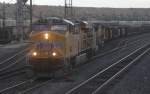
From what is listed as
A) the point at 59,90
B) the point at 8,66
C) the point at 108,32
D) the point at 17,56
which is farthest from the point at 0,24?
the point at 59,90

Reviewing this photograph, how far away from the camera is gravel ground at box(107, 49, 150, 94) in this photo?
57.7 feet

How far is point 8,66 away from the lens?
92.8 ft

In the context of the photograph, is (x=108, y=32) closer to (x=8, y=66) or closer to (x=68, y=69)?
(x=8, y=66)

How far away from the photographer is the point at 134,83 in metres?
20.3

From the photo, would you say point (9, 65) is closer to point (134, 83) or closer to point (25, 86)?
point (25, 86)

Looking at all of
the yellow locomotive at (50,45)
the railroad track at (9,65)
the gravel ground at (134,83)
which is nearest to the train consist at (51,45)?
the yellow locomotive at (50,45)

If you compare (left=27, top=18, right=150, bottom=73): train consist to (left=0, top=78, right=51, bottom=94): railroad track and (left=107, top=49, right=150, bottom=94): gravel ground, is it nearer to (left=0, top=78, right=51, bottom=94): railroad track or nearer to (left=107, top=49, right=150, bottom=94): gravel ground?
(left=0, top=78, right=51, bottom=94): railroad track

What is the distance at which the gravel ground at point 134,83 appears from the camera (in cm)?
1757

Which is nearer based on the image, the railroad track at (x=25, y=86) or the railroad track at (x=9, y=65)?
the railroad track at (x=25, y=86)

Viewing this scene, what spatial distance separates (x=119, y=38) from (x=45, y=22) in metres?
44.7

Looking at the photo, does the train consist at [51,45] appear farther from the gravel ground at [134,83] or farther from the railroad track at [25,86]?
the gravel ground at [134,83]

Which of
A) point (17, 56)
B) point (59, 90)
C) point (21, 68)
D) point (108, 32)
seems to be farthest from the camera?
point (108, 32)

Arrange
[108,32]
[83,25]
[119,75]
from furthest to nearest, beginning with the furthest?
[108,32]
[83,25]
[119,75]

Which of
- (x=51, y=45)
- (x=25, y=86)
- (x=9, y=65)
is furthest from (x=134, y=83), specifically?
(x=9, y=65)
